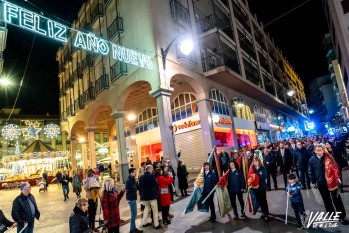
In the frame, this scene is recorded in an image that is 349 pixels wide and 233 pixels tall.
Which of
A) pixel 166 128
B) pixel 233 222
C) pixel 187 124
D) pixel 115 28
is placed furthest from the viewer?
pixel 187 124

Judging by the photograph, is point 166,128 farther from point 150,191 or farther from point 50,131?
point 50,131

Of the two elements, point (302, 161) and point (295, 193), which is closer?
point (295, 193)

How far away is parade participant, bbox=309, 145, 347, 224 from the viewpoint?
6.07 metres

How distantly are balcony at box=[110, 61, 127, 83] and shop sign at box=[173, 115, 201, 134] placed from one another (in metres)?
6.11

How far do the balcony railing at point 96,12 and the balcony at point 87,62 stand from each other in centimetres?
332

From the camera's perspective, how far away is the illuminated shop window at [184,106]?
2093cm

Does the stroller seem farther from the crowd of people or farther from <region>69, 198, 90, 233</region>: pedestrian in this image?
<region>69, 198, 90, 233</region>: pedestrian

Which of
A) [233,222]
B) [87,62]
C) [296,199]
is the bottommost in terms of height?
[233,222]

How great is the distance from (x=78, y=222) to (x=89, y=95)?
67.4 feet

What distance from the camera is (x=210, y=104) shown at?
66.1 feet

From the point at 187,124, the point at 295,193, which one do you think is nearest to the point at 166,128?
the point at 187,124

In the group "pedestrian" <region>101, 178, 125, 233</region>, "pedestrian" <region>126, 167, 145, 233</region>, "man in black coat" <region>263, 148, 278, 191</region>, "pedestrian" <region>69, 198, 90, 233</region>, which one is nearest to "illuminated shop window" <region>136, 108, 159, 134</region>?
"man in black coat" <region>263, 148, 278, 191</region>

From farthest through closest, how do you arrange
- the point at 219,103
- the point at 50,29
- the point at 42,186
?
1. the point at 42,186
2. the point at 219,103
3. the point at 50,29

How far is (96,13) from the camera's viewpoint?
915 inches
